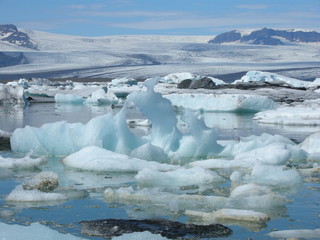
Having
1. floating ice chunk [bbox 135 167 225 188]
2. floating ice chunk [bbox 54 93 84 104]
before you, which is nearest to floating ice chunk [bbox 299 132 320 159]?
floating ice chunk [bbox 135 167 225 188]

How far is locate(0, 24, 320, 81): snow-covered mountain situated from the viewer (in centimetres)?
3838

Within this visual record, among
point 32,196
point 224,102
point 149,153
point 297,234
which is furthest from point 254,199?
point 224,102

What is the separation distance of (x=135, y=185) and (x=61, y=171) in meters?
0.88

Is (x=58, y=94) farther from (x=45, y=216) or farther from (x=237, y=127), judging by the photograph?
(x=45, y=216)

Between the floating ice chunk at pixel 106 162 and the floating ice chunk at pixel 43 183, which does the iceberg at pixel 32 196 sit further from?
the floating ice chunk at pixel 106 162

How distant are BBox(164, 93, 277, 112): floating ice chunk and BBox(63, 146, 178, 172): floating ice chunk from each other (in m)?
8.22

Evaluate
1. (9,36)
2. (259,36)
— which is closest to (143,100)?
(9,36)

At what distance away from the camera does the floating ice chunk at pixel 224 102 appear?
13.2 meters

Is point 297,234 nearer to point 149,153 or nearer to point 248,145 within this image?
point 149,153

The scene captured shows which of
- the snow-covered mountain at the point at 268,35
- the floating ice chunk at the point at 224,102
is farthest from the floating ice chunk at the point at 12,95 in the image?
the snow-covered mountain at the point at 268,35

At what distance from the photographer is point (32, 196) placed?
12.8ft

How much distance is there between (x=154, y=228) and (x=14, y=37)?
6489 centimetres

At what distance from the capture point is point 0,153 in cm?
616

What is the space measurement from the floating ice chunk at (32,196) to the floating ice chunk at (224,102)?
31.4ft
